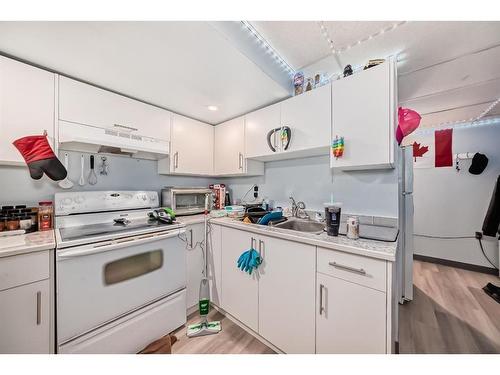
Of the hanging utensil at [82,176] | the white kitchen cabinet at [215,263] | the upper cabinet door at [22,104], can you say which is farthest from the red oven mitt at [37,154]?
the white kitchen cabinet at [215,263]

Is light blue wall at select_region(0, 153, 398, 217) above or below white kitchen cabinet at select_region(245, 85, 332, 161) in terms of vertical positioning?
below

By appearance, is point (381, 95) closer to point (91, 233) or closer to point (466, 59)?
point (466, 59)

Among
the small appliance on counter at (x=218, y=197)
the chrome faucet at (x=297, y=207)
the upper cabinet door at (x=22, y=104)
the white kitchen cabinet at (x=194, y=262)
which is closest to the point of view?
the upper cabinet door at (x=22, y=104)

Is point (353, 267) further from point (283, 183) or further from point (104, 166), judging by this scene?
point (104, 166)

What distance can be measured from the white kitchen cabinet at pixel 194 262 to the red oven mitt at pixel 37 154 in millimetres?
1058

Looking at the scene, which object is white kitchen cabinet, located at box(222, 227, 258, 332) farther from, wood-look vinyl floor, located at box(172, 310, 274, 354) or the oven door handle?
the oven door handle

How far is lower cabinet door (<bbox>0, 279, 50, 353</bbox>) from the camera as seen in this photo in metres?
0.91

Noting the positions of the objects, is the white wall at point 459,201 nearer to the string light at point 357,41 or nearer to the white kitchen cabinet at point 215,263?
the string light at point 357,41

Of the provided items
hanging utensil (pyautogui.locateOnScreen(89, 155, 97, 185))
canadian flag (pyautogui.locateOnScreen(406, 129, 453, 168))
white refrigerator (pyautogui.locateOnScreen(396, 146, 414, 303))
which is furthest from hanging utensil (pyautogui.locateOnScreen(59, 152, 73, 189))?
canadian flag (pyautogui.locateOnScreen(406, 129, 453, 168))

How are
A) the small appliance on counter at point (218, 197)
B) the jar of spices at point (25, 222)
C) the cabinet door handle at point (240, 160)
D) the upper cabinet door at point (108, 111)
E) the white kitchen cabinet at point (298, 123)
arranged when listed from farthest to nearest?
the small appliance on counter at point (218, 197) → the cabinet door handle at point (240, 160) → the white kitchen cabinet at point (298, 123) → the upper cabinet door at point (108, 111) → the jar of spices at point (25, 222)

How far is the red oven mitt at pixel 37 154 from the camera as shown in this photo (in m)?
1.18

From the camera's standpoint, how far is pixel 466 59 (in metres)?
1.44

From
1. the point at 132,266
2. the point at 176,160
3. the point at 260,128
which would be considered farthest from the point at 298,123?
the point at 132,266

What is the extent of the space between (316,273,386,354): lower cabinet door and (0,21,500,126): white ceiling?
5.08 ft
